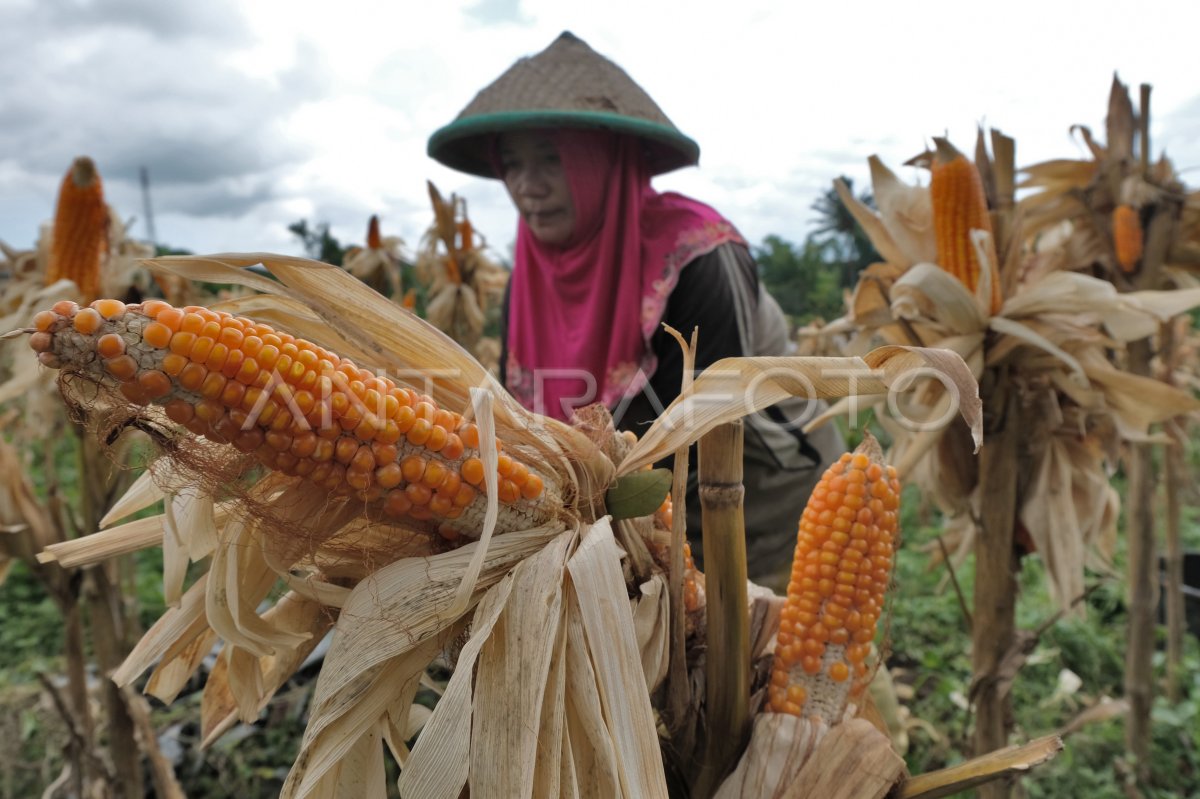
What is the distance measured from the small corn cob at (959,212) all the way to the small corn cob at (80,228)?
7.08 ft

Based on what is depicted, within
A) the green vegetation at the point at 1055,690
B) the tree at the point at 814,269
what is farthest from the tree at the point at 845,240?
the green vegetation at the point at 1055,690

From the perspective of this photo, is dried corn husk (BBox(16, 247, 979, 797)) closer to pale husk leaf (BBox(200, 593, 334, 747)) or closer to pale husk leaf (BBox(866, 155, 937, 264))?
pale husk leaf (BBox(200, 593, 334, 747))

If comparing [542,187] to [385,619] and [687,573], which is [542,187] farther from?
[385,619]

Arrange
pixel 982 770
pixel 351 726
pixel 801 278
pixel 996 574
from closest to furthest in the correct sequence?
pixel 351 726
pixel 982 770
pixel 996 574
pixel 801 278

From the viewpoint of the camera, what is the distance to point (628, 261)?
83.4 inches

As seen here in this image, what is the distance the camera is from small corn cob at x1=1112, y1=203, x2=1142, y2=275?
2197 millimetres

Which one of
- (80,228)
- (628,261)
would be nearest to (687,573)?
(628,261)

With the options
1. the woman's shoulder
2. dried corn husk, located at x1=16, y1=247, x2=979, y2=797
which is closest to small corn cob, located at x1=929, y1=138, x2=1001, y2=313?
the woman's shoulder

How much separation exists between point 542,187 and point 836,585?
164 centimetres

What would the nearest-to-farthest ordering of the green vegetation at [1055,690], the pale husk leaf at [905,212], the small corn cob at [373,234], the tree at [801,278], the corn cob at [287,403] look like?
1. the corn cob at [287,403]
2. the pale husk leaf at [905,212]
3. the green vegetation at [1055,690]
4. the small corn cob at [373,234]
5. the tree at [801,278]

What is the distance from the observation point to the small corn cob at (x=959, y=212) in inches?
61.7

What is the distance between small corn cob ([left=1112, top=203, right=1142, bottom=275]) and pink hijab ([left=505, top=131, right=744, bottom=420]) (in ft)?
3.94

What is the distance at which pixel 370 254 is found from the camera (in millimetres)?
3750

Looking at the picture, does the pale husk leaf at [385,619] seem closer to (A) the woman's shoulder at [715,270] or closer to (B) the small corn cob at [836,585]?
(B) the small corn cob at [836,585]
